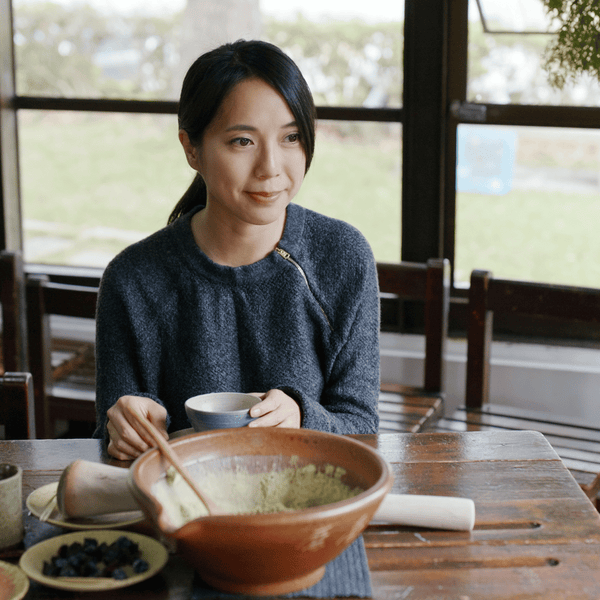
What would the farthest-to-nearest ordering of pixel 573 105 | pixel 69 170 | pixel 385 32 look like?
pixel 69 170
pixel 385 32
pixel 573 105

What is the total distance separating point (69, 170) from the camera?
10.5ft

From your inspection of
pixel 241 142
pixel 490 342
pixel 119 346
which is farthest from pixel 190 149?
pixel 490 342

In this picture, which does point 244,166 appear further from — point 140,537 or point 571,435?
point 571,435

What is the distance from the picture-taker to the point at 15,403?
1.46 meters

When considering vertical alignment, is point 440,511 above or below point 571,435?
above

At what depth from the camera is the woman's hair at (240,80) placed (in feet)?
4.45

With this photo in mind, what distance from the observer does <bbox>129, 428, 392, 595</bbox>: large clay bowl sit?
2.43 ft

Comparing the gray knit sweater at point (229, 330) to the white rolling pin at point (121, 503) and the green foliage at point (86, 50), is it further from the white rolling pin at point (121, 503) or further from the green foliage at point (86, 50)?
the green foliage at point (86, 50)

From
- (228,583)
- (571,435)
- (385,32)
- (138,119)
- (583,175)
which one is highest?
(385,32)

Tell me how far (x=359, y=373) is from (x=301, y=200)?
1.59 m

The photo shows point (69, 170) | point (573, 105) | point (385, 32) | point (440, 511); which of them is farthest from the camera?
point (69, 170)

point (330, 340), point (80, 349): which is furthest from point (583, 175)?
point (80, 349)

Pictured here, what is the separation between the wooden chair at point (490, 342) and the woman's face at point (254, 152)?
3.22 feet

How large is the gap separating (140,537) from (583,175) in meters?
2.24
